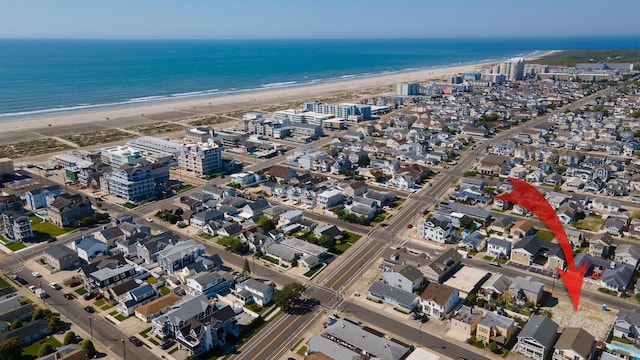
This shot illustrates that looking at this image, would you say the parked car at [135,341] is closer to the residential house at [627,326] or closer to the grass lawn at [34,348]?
the grass lawn at [34,348]

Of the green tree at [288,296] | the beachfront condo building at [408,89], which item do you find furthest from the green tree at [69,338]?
the beachfront condo building at [408,89]

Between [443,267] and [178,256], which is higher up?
[178,256]

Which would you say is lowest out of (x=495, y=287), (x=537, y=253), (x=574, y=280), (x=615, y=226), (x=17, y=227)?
(x=574, y=280)

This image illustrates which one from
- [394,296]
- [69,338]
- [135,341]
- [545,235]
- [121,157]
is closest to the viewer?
[69,338]

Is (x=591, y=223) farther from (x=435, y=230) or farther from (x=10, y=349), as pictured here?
(x=10, y=349)

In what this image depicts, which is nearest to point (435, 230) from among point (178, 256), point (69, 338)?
point (178, 256)

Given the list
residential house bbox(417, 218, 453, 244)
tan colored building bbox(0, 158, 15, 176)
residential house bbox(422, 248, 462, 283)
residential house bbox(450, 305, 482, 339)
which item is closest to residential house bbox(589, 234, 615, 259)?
residential house bbox(417, 218, 453, 244)

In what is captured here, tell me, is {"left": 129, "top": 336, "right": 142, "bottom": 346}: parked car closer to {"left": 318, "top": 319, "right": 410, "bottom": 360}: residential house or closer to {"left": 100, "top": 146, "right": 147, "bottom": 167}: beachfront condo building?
{"left": 318, "top": 319, "right": 410, "bottom": 360}: residential house
